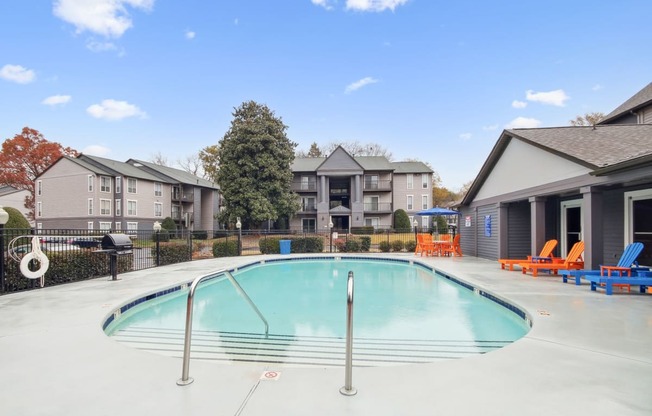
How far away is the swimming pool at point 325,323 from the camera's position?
14.5 feet

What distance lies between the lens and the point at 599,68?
1488 centimetres

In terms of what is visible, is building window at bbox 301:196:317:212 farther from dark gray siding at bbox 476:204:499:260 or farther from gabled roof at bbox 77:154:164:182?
dark gray siding at bbox 476:204:499:260

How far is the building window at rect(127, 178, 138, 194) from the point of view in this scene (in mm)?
30859

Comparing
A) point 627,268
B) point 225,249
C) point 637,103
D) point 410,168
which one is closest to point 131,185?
point 225,249

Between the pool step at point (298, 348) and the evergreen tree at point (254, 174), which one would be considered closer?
the pool step at point (298, 348)

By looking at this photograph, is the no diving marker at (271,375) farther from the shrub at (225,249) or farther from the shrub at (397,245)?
the shrub at (397,245)

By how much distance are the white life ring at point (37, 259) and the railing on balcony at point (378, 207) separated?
2782 centimetres

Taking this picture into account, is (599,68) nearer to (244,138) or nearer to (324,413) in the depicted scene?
(324,413)

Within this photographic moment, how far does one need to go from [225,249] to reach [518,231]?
1294 cm

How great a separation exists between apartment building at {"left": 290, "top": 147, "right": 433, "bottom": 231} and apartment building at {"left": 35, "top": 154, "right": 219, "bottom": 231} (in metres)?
11.5

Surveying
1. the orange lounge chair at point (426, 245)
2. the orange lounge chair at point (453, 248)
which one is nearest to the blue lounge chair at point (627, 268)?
the orange lounge chair at point (453, 248)

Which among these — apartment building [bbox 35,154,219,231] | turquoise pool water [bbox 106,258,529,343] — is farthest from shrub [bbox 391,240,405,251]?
apartment building [bbox 35,154,219,231]

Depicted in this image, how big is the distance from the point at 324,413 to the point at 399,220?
30559mm

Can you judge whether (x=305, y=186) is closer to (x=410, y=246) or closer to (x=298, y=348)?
(x=410, y=246)
